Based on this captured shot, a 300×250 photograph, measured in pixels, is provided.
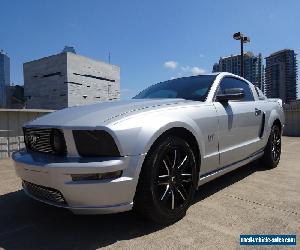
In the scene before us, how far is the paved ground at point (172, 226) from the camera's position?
98.5 inches

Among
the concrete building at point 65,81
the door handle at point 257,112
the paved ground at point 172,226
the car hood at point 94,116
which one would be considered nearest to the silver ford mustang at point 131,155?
the car hood at point 94,116

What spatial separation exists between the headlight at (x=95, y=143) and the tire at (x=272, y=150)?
11.0 ft

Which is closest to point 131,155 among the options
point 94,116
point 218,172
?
point 94,116

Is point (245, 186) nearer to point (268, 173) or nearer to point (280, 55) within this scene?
point (268, 173)

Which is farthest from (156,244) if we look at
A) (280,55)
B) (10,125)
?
(280,55)

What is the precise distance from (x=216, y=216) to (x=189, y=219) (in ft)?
0.88

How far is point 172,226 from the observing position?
110 inches

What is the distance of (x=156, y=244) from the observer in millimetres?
2445

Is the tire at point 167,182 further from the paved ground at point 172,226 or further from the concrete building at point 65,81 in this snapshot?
the concrete building at point 65,81

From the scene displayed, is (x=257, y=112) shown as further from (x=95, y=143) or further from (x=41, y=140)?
(x=41, y=140)

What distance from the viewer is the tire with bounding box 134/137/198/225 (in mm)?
2590

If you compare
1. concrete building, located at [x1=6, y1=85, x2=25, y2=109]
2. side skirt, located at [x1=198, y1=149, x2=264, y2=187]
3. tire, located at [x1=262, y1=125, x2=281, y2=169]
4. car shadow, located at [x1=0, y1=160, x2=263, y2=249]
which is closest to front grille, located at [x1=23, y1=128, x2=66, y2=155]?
car shadow, located at [x1=0, y1=160, x2=263, y2=249]

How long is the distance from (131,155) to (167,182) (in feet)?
1.69

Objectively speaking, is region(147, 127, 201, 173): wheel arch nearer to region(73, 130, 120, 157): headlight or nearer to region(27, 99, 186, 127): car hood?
region(27, 99, 186, 127): car hood
